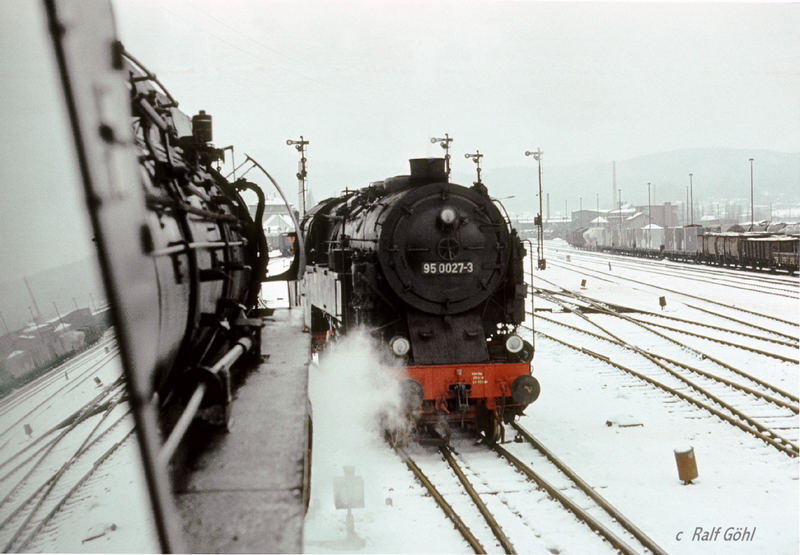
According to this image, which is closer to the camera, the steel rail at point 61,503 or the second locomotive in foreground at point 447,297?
the steel rail at point 61,503

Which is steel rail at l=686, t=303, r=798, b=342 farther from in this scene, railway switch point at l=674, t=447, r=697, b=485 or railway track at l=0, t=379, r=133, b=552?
railway track at l=0, t=379, r=133, b=552

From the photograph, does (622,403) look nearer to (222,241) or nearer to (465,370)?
(465,370)

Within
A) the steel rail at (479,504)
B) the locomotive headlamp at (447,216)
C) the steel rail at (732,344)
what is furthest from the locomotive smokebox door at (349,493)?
the steel rail at (732,344)

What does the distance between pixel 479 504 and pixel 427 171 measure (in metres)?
3.96

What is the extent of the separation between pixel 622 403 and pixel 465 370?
3.07 m

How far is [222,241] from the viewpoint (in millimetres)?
2934

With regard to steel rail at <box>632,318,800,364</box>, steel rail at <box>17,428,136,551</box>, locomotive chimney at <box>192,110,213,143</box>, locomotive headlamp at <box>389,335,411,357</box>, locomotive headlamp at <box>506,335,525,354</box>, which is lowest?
steel rail at <box>632,318,800,364</box>

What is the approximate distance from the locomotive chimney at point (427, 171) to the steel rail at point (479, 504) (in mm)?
3098

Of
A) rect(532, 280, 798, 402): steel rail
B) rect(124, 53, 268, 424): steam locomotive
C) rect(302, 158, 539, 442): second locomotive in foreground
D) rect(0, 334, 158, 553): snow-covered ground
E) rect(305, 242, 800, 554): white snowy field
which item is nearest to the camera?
rect(0, 334, 158, 553): snow-covered ground

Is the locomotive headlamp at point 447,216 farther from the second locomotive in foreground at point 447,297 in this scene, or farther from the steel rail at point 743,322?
the steel rail at point 743,322

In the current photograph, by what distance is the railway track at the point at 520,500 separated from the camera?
5372mm

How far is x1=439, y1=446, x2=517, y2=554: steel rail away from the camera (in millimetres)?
5273

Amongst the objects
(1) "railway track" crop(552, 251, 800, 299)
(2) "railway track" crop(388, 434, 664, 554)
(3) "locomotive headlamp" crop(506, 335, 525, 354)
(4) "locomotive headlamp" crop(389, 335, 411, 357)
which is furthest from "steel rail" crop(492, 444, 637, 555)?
(1) "railway track" crop(552, 251, 800, 299)

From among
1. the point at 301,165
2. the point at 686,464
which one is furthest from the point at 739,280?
the point at 686,464
